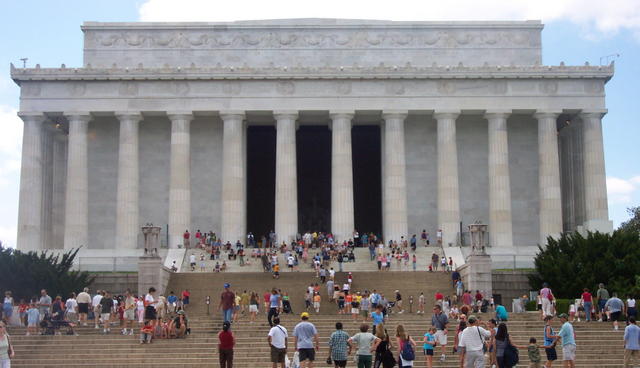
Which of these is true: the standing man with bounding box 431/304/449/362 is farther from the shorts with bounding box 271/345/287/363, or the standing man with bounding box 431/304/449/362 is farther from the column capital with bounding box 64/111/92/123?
the column capital with bounding box 64/111/92/123

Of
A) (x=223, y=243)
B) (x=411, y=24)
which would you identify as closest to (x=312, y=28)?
(x=411, y=24)

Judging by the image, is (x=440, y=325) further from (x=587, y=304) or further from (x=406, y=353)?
(x=587, y=304)

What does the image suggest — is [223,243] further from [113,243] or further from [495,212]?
[495,212]

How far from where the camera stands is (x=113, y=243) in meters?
71.4

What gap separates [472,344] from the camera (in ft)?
86.2

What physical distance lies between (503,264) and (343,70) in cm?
1749

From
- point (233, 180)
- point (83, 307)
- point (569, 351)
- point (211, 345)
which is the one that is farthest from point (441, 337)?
point (233, 180)

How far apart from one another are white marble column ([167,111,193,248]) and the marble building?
101 mm

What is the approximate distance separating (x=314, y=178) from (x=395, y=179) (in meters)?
12.8

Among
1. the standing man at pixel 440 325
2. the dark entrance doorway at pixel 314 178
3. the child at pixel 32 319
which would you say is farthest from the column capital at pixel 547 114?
the child at pixel 32 319

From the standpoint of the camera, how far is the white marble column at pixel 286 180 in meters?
67.8

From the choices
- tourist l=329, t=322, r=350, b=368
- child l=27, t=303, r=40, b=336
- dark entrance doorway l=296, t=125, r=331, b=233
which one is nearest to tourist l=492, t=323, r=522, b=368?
tourist l=329, t=322, r=350, b=368

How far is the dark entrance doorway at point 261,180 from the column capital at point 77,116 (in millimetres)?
13848

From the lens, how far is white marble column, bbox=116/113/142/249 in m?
68.4
